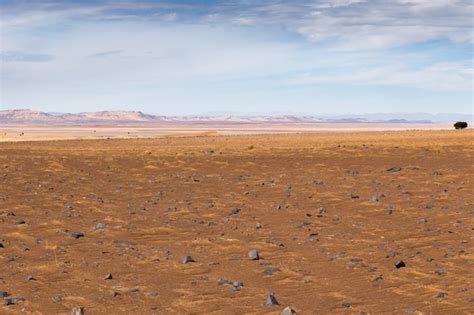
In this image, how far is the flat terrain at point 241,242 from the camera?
7723 millimetres

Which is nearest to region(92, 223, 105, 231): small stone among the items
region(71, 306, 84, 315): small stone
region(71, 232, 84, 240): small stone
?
region(71, 232, 84, 240): small stone

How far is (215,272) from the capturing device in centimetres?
906

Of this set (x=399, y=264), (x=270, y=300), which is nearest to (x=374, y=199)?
(x=399, y=264)

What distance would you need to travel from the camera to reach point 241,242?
10961 mm

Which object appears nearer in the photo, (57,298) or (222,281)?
(57,298)

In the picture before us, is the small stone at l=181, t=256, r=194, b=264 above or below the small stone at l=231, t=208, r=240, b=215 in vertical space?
below

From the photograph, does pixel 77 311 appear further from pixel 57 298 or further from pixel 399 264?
pixel 399 264

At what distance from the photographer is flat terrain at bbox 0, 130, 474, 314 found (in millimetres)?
7723

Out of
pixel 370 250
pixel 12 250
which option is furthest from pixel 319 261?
pixel 12 250

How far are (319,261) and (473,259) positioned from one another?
2.24 m

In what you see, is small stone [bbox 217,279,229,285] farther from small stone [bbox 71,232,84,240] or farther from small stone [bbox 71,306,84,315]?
small stone [bbox 71,232,84,240]

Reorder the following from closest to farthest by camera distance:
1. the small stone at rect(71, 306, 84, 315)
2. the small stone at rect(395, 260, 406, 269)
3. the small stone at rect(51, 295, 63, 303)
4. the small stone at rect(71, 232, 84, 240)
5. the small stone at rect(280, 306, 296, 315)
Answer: the small stone at rect(280, 306, 296, 315) < the small stone at rect(71, 306, 84, 315) < the small stone at rect(51, 295, 63, 303) < the small stone at rect(395, 260, 406, 269) < the small stone at rect(71, 232, 84, 240)

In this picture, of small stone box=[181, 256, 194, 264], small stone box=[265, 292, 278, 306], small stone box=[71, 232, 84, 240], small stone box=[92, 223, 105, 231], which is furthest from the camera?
small stone box=[92, 223, 105, 231]

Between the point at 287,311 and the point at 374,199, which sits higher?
the point at 374,199
